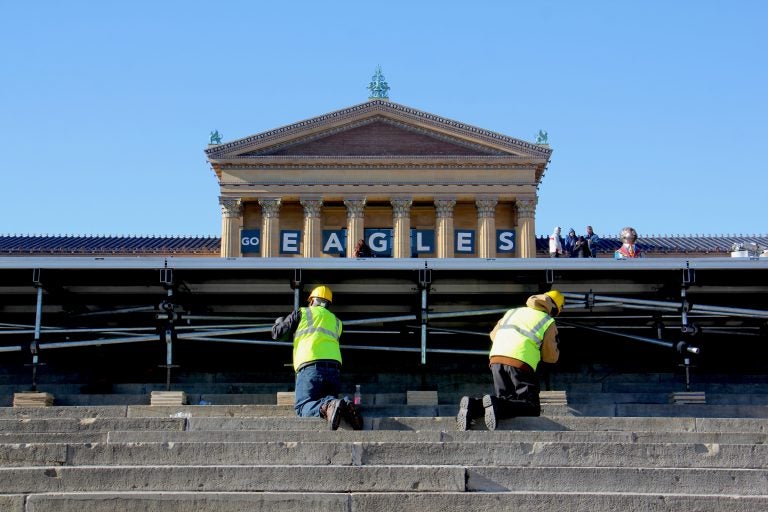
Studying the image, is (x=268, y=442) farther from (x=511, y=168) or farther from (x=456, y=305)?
(x=511, y=168)

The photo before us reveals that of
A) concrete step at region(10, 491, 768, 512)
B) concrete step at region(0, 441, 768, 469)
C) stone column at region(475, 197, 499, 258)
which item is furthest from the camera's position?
stone column at region(475, 197, 499, 258)

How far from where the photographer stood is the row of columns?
5644cm

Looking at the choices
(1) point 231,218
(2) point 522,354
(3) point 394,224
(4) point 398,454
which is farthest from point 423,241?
(4) point 398,454

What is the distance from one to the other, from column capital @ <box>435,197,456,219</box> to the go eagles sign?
1076 mm

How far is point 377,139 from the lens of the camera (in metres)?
58.2

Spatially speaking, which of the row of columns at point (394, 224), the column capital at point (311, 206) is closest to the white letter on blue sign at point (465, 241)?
the row of columns at point (394, 224)

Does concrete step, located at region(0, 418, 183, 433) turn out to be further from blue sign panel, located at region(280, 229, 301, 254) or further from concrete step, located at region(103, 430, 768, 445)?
blue sign panel, located at region(280, 229, 301, 254)

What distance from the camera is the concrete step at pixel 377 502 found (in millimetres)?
9320

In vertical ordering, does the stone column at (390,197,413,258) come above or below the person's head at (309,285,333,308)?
above

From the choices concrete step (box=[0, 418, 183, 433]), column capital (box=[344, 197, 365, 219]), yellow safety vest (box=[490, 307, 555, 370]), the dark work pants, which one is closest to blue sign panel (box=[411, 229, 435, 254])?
column capital (box=[344, 197, 365, 219])

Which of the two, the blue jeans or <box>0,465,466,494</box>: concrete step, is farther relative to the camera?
the blue jeans

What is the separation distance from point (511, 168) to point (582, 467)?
4786cm

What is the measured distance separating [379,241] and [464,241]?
4286 millimetres

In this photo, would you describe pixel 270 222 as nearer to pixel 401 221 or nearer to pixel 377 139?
pixel 401 221
